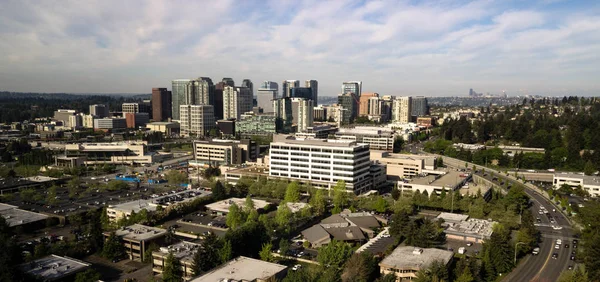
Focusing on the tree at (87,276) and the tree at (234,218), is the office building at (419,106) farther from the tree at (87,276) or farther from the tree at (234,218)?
the tree at (87,276)

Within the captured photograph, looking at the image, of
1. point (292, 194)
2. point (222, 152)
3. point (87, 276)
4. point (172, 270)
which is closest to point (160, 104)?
point (222, 152)

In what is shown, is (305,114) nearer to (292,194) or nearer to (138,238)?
(292,194)

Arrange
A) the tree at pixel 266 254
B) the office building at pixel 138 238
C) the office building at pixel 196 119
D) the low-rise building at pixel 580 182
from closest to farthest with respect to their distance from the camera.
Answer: the tree at pixel 266 254, the office building at pixel 138 238, the low-rise building at pixel 580 182, the office building at pixel 196 119

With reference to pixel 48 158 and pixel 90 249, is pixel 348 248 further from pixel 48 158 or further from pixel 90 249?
pixel 48 158

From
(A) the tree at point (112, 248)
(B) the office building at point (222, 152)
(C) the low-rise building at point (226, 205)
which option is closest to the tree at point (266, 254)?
(A) the tree at point (112, 248)

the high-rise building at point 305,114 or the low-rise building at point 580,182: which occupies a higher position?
the high-rise building at point 305,114

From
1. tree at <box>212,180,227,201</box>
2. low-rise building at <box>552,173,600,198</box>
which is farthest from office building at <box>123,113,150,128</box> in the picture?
low-rise building at <box>552,173,600,198</box>

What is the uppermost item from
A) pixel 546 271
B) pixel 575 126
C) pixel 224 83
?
pixel 224 83

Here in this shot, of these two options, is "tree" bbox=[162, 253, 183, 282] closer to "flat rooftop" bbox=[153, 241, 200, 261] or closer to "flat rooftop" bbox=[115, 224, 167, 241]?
"flat rooftop" bbox=[153, 241, 200, 261]

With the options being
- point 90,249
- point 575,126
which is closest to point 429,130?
point 575,126
